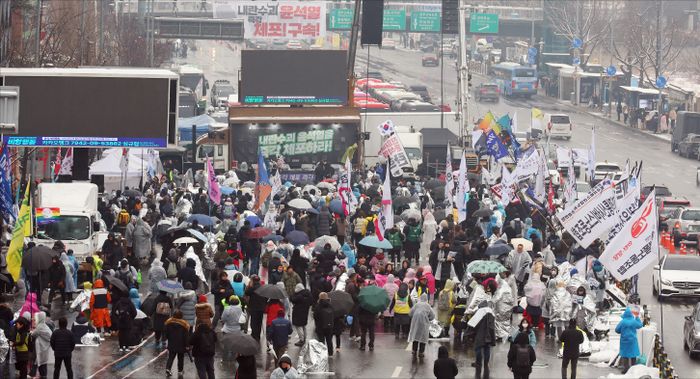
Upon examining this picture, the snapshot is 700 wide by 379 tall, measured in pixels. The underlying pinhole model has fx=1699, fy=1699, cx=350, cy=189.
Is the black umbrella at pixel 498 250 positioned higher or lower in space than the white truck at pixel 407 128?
higher

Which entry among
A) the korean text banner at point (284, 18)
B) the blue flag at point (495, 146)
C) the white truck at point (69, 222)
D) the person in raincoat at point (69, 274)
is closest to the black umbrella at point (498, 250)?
the person in raincoat at point (69, 274)

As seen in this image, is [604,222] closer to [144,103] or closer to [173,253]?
[173,253]

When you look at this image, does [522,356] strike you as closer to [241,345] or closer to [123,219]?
[241,345]

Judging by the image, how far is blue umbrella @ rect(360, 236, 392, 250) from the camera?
35500 mm

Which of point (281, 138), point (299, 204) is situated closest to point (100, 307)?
point (299, 204)

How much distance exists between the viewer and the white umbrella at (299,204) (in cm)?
3985

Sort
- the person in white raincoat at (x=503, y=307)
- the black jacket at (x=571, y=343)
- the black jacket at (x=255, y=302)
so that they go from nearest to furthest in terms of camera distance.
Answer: the black jacket at (x=571, y=343), the black jacket at (x=255, y=302), the person in white raincoat at (x=503, y=307)

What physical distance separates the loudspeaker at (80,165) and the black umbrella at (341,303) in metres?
16.4

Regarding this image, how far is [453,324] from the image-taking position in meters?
29.4

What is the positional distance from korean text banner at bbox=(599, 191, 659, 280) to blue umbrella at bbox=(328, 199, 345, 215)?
13.3m

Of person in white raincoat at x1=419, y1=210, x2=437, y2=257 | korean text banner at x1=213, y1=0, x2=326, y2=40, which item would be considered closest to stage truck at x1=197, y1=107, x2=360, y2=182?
person in white raincoat at x1=419, y1=210, x2=437, y2=257

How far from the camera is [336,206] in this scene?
41.9 meters

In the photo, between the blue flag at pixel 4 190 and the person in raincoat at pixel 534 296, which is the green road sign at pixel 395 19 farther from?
the person in raincoat at pixel 534 296

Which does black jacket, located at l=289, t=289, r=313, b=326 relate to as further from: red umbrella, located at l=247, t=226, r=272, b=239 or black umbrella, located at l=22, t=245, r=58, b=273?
red umbrella, located at l=247, t=226, r=272, b=239
